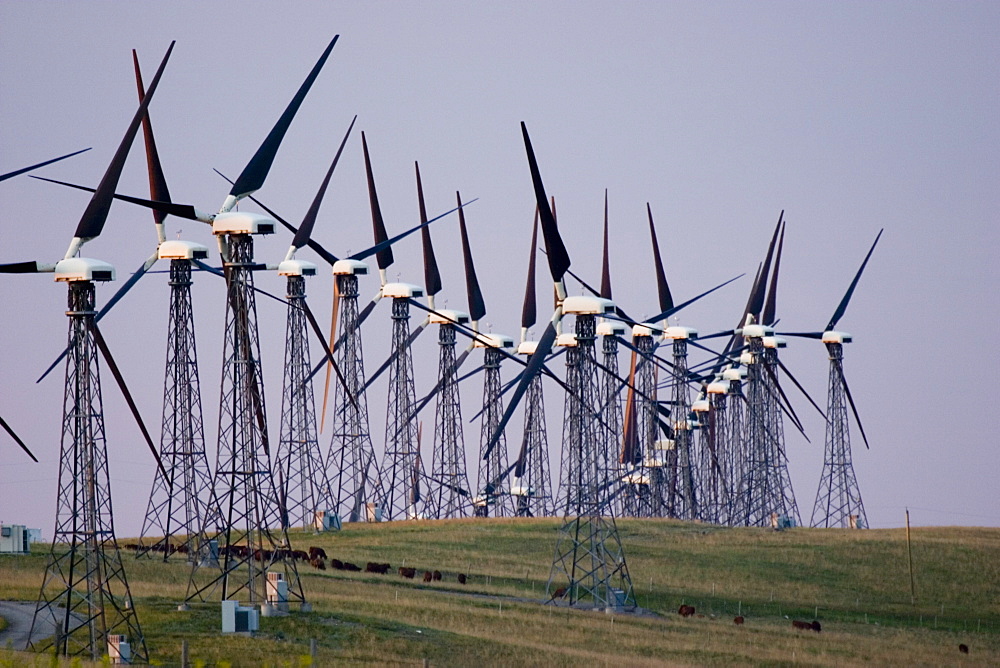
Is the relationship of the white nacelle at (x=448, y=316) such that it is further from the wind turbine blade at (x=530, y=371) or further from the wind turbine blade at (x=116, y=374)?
the wind turbine blade at (x=116, y=374)

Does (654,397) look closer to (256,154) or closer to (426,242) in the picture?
(426,242)

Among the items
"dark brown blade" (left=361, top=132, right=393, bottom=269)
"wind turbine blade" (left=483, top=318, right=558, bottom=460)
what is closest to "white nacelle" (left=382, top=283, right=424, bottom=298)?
"dark brown blade" (left=361, top=132, right=393, bottom=269)

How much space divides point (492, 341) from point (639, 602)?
53.5 metres

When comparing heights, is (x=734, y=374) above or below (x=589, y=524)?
above

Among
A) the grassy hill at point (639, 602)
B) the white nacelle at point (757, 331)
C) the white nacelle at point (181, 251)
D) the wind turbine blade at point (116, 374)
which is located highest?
the white nacelle at point (757, 331)

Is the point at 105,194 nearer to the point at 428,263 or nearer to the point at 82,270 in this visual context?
the point at 82,270

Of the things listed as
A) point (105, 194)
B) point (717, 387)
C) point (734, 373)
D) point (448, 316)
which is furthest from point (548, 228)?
point (717, 387)

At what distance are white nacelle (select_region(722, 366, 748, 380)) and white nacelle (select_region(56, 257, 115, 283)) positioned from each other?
10708 centimetres

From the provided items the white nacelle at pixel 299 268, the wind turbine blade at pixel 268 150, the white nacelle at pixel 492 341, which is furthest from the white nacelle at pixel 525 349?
the wind turbine blade at pixel 268 150

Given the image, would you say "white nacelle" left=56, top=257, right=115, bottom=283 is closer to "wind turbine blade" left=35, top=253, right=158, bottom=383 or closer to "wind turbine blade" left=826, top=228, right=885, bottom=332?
"wind turbine blade" left=35, top=253, right=158, bottom=383

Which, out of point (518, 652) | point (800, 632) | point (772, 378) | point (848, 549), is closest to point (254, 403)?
point (518, 652)

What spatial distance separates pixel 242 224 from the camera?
2447 inches

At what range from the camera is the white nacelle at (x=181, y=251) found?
81.1 meters

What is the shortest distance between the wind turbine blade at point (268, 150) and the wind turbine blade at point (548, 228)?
11.3 metres
